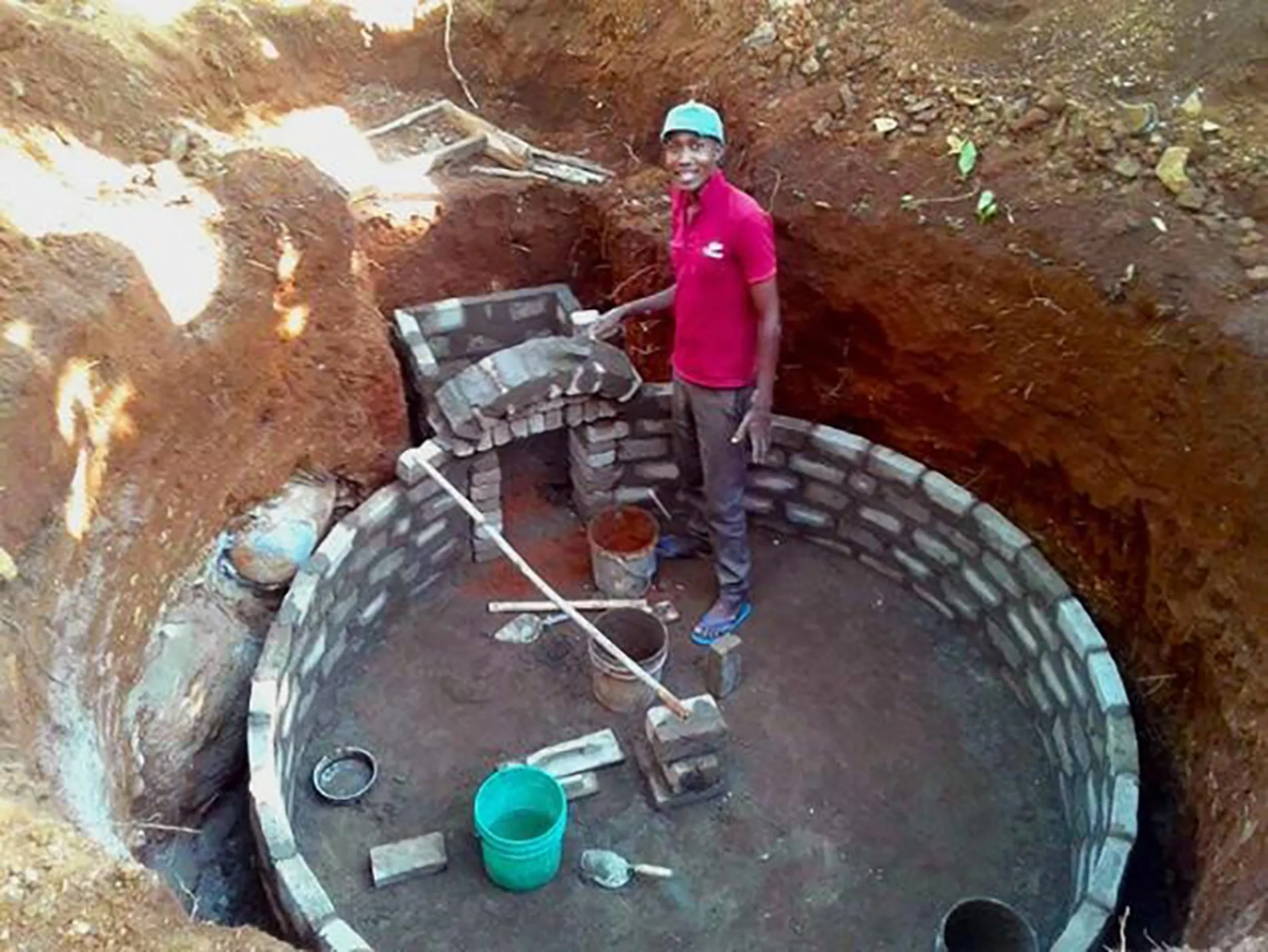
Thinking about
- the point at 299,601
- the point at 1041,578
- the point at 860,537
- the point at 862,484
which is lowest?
the point at 299,601

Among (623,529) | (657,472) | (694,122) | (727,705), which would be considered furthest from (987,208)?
(727,705)

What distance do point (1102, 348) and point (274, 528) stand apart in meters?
3.78

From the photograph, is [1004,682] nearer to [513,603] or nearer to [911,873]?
[911,873]

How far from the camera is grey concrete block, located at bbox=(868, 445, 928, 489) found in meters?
5.97

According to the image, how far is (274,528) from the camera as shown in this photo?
5609 millimetres

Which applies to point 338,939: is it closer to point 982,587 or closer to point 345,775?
point 345,775

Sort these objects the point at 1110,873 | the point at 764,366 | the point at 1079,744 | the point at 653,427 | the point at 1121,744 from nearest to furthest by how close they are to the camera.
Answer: the point at 1110,873, the point at 1121,744, the point at 1079,744, the point at 764,366, the point at 653,427

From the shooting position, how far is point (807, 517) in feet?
21.2

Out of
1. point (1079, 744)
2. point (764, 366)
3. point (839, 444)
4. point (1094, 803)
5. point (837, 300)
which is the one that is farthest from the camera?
point (837, 300)

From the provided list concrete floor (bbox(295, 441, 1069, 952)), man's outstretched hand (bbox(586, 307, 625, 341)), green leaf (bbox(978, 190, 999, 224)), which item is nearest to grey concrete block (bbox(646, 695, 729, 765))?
concrete floor (bbox(295, 441, 1069, 952))

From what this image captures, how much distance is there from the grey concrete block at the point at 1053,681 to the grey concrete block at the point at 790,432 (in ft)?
5.08

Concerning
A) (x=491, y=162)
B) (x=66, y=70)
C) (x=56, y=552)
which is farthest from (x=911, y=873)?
(x=66, y=70)

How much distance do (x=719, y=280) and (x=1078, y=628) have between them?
2.17m

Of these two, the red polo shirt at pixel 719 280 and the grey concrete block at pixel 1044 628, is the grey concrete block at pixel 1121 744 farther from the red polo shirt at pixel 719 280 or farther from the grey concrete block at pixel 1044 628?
the red polo shirt at pixel 719 280
